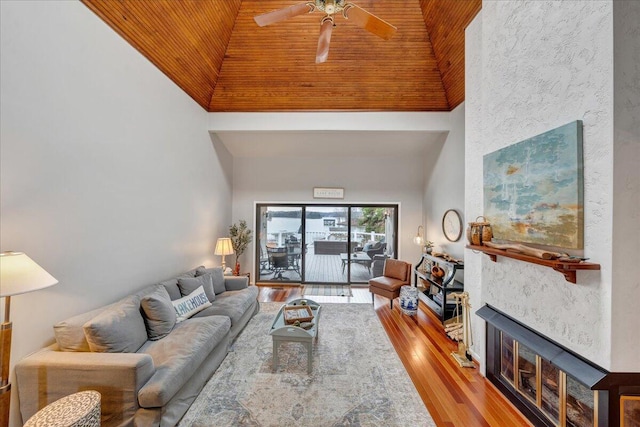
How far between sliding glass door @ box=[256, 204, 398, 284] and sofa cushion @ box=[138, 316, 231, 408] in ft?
10.4

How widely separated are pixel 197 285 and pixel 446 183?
4.56 m

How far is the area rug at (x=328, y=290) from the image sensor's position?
5.42m

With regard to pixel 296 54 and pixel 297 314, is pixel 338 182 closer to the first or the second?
pixel 296 54

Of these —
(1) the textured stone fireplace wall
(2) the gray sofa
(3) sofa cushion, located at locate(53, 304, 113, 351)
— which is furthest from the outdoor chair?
(1) the textured stone fireplace wall

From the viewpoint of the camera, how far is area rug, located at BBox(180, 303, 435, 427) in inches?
82.3

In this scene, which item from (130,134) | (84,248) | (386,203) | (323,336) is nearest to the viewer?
(84,248)

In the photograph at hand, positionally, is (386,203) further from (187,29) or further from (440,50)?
(187,29)

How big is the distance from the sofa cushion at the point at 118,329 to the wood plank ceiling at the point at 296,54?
290cm

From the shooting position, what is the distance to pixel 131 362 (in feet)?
5.92

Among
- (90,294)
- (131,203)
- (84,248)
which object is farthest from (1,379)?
(131,203)

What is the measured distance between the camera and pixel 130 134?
288cm

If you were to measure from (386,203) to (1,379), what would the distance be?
5.78 metres

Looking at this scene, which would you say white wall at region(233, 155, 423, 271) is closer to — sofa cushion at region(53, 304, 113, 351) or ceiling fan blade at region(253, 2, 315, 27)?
ceiling fan blade at region(253, 2, 315, 27)

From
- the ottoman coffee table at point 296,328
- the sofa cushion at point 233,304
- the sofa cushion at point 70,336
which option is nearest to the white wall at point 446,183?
the ottoman coffee table at point 296,328
